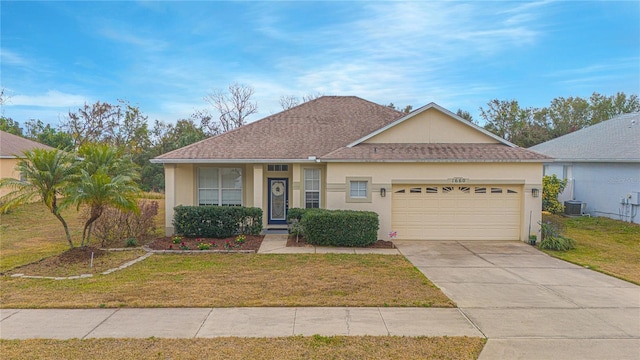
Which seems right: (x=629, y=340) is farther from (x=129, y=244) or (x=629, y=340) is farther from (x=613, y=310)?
(x=129, y=244)

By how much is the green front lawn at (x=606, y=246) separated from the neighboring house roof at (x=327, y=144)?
3.33 m

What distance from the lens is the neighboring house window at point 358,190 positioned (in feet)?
43.5

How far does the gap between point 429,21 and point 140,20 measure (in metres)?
11.8

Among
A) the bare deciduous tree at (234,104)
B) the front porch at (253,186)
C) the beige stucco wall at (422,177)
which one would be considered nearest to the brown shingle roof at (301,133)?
the front porch at (253,186)

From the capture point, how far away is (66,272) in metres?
8.87

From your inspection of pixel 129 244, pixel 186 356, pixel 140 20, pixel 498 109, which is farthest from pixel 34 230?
pixel 498 109

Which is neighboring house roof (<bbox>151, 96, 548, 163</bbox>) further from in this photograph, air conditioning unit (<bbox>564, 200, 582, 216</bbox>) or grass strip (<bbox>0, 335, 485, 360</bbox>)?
grass strip (<bbox>0, 335, 485, 360</bbox>)

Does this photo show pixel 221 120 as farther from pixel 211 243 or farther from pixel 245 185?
pixel 211 243

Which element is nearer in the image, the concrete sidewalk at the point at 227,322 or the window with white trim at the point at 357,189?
the concrete sidewalk at the point at 227,322

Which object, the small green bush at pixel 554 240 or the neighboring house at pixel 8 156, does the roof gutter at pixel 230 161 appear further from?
the neighboring house at pixel 8 156

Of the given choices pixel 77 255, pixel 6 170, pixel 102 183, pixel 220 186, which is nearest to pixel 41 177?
pixel 102 183

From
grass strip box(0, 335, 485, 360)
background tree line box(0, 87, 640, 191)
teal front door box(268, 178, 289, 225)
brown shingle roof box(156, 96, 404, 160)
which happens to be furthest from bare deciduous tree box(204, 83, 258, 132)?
grass strip box(0, 335, 485, 360)

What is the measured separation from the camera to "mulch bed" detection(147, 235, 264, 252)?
1155 cm

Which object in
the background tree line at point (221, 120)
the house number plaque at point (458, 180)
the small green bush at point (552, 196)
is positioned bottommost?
the small green bush at point (552, 196)
